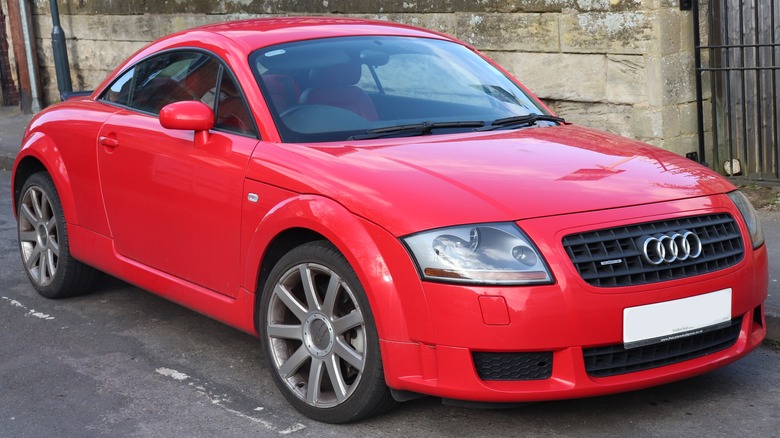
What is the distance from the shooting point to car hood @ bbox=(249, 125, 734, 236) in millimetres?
4105

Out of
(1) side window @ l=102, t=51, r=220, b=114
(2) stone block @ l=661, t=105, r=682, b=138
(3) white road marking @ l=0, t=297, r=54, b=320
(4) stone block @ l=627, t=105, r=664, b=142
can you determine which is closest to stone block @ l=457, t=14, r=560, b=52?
(4) stone block @ l=627, t=105, r=664, b=142

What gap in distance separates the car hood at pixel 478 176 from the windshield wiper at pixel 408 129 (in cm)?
10

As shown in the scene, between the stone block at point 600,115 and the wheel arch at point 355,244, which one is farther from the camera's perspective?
the stone block at point 600,115

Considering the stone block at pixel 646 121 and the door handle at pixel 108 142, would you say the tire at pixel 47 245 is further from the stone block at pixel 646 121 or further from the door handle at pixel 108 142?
the stone block at pixel 646 121

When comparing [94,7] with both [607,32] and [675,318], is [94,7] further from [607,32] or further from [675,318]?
[675,318]

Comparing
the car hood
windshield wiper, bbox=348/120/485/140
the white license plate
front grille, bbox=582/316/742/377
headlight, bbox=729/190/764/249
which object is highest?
windshield wiper, bbox=348/120/485/140

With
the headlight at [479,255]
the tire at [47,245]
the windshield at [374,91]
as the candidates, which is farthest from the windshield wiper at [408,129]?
the tire at [47,245]

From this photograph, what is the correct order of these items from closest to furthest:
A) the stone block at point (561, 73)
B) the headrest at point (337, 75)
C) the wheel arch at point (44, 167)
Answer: the headrest at point (337, 75)
the wheel arch at point (44, 167)
the stone block at point (561, 73)

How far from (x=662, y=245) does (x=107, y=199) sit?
298 centimetres

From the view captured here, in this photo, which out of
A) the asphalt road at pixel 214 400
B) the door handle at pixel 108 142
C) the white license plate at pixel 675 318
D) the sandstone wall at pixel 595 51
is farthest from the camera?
the sandstone wall at pixel 595 51

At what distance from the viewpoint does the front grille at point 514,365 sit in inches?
158

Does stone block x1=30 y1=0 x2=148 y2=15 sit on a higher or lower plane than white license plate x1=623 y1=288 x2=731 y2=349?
higher

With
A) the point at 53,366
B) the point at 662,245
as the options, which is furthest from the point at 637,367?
the point at 53,366

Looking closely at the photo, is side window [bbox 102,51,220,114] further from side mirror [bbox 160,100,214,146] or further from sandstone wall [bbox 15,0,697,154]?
sandstone wall [bbox 15,0,697,154]
